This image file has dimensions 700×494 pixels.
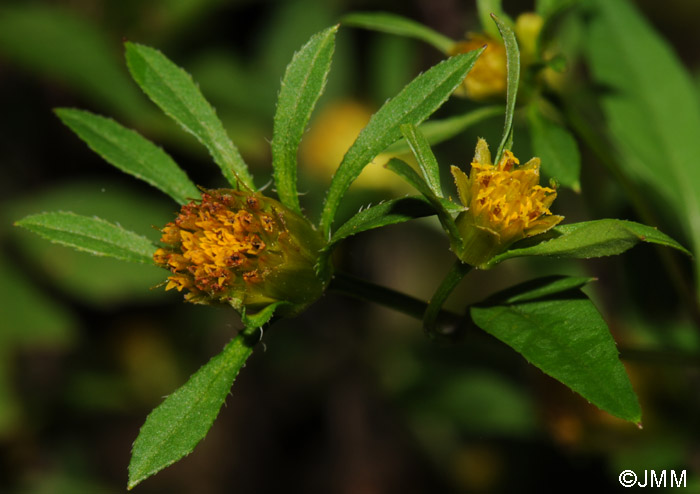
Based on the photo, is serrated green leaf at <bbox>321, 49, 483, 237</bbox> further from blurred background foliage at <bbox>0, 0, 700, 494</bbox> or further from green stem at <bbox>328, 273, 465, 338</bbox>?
blurred background foliage at <bbox>0, 0, 700, 494</bbox>

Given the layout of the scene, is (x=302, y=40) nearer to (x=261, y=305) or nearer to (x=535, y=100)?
(x=535, y=100)

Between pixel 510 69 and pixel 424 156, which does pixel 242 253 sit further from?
pixel 510 69

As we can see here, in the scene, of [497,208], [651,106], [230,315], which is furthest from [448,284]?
[230,315]

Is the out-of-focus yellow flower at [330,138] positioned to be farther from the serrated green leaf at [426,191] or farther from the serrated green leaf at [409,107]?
the serrated green leaf at [426,191]

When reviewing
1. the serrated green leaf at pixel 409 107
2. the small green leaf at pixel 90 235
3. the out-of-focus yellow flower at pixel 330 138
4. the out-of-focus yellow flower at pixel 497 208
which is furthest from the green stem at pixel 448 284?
the out-of-focus yellow flower at pixel 330 138

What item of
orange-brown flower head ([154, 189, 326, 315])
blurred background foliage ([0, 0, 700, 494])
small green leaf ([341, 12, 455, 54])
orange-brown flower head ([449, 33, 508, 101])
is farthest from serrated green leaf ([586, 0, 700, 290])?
orange-brown flower head ([154, 189, 326, 315])

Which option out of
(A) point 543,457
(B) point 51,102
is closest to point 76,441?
(B) point 51,102
